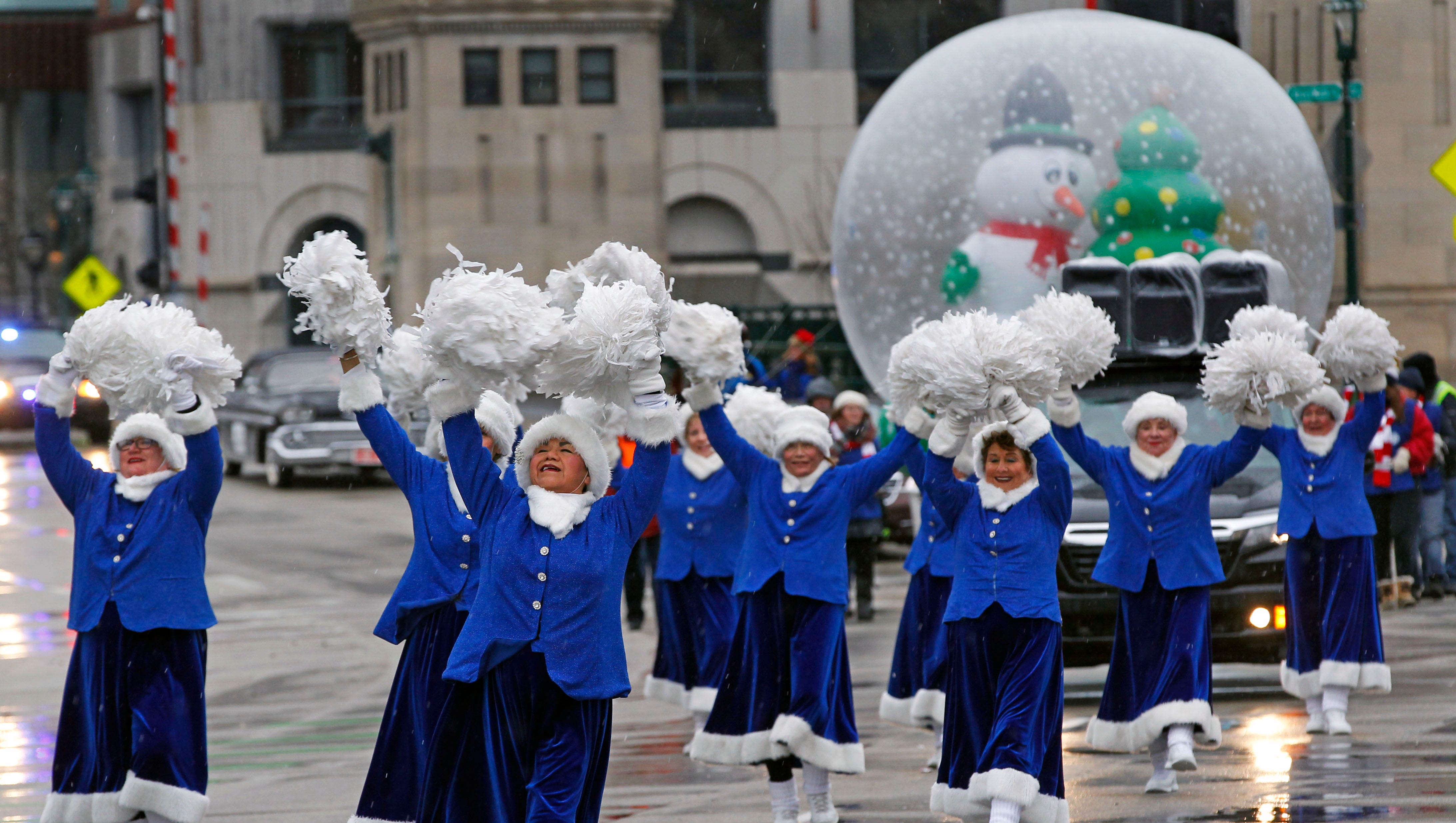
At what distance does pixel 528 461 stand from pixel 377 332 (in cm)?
63

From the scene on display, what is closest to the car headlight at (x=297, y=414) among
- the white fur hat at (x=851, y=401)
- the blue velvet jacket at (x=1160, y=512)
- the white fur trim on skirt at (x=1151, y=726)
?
the white fur hat at (x=851, y=401)

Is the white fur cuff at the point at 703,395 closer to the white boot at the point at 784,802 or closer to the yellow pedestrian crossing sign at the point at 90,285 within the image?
the white boot at the point at 784,802

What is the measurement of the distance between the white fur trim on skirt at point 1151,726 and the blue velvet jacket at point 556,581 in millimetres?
3023

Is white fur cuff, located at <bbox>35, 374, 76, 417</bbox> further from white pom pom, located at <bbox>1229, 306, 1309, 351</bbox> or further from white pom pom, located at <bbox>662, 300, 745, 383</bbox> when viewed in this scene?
white pom pom, located at <bbox>1229, 306, 1309, 351</bbox>

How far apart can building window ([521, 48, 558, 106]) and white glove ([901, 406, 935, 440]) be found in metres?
24.1

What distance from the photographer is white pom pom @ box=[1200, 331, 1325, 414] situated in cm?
774

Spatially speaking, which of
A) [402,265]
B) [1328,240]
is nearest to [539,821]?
[1328,240]

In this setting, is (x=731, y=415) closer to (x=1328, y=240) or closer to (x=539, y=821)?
(x=539, y=821)

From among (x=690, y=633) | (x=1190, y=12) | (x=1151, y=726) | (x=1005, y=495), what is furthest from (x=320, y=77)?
(x=1005, y=495)

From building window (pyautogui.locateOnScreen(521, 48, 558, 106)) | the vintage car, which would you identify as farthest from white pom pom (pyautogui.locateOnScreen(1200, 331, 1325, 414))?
building window (pyautogui.locateOnScreen(521, 48, 558, 106))

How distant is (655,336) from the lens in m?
5.61

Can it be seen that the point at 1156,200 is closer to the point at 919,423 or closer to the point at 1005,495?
the point at 919,423

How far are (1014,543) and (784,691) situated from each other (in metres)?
1.33

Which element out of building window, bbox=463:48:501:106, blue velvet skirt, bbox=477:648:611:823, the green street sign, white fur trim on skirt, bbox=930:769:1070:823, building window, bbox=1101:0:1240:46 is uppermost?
building window, bbox=1101:0:1240:46
